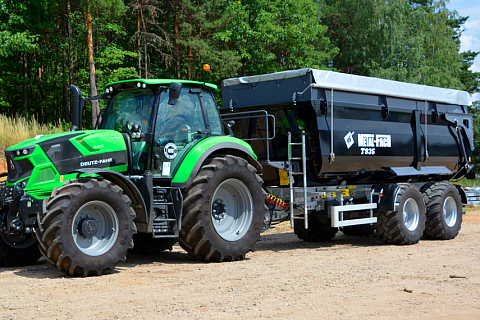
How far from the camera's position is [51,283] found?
20.4ft

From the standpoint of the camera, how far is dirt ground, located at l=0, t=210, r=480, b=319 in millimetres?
4941

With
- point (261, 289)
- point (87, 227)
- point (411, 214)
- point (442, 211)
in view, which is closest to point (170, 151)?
point (87, 227)

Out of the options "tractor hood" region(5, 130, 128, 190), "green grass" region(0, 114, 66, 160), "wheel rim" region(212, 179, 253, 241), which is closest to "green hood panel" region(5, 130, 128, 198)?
"tractor hood" region(5, 130, 128, 190)

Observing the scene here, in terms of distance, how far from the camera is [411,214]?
1125cm

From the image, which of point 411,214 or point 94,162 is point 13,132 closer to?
point 94,162

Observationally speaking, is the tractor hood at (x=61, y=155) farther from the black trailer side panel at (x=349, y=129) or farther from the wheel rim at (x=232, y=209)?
the black trailer side panel at (x=349, y=129)

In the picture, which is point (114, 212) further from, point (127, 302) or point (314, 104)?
point (314, 104)

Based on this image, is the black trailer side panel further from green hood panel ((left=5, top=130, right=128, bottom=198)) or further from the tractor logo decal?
green hood panel ((left=5, top=130, right=128, bottom=198))

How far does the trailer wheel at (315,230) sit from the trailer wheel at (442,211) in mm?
2297

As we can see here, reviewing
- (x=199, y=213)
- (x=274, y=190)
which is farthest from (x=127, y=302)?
(x=274, y=190)

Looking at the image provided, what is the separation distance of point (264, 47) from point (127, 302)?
87.9 ft

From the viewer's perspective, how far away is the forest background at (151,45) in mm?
25703

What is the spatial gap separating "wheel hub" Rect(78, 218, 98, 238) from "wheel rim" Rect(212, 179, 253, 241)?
2044 millimetres

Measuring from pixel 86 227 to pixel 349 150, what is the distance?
549cm
